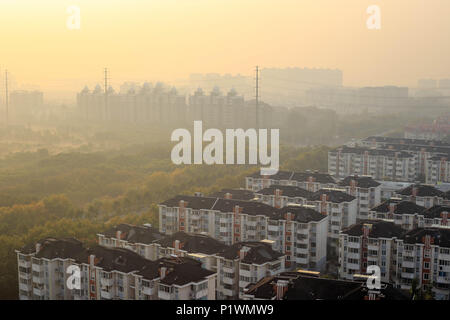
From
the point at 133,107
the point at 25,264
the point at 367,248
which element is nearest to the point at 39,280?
the point at 25,264

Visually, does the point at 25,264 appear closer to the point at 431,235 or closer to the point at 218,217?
the point at 218,217

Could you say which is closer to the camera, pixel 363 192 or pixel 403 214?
pixel 403 214

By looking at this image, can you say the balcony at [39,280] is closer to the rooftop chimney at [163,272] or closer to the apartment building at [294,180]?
the rooftop chimney at [163,272]

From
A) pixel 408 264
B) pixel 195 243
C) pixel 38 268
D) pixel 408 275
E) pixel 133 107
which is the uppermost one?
pixel 133 107

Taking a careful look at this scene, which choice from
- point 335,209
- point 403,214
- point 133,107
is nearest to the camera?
point 403,214

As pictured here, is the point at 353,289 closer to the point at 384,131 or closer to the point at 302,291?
the point at 302,291

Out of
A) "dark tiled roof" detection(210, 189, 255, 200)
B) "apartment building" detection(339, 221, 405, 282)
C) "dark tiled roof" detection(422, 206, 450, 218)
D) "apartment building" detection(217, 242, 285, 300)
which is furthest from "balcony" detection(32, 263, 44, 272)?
"dark tiled roof" detection(422, 206, 450, 218)

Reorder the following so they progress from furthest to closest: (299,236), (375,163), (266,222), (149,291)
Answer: (375,163) → (266,222) → (299,236) → (149,291)
